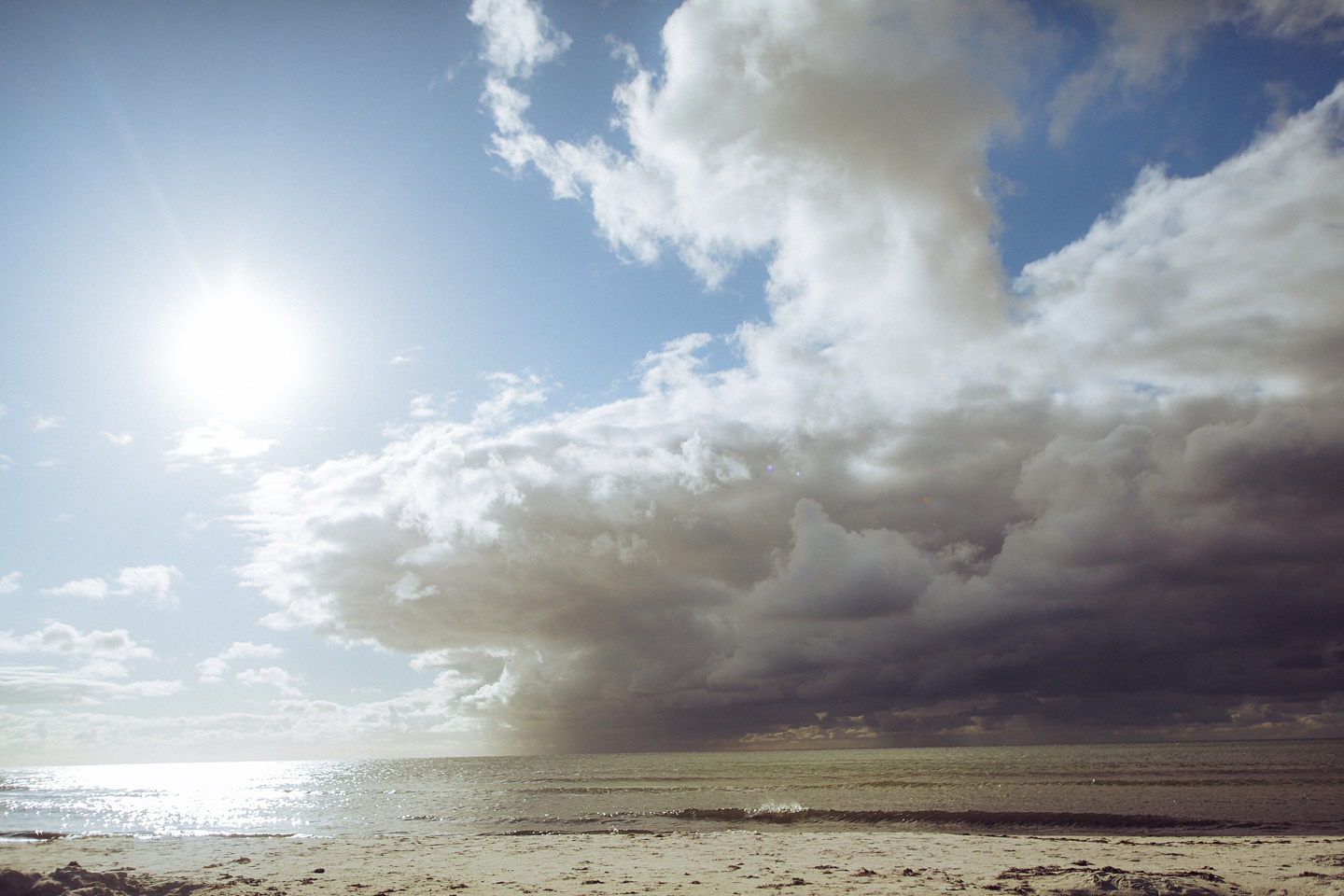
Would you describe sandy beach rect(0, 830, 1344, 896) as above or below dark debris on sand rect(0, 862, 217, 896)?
below

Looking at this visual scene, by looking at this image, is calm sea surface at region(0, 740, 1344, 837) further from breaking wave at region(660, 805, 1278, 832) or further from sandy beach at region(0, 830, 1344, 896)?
sandy beach at region(0, 830, 1344, 896)

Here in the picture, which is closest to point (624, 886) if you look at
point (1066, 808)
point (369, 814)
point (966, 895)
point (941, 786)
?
point (966, 895)

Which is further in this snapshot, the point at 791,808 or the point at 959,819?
the point at 791,808

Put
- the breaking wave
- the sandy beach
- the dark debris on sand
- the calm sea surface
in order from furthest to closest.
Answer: the calm sea surface
the breaking wave
the sandy beach
the dark debris on sand

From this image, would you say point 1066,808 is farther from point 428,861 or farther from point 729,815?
point 428,861

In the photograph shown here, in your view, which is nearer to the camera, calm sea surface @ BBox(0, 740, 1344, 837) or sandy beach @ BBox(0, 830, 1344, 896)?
sandy beach @ BBox(0, 830, 1344, 896)

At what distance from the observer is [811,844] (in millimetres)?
24859

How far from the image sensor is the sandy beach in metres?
15.9

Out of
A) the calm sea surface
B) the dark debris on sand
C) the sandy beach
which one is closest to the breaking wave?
the calm sea surface

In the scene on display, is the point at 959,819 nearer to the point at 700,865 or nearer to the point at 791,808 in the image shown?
the point at 791,808

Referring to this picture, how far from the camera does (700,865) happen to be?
68.2 feet

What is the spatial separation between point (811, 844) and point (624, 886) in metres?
10.3

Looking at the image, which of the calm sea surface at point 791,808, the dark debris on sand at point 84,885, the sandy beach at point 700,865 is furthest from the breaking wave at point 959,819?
the dark debris on sand at point 84,885

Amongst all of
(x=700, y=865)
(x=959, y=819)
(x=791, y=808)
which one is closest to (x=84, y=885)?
(x=700, y=865)
